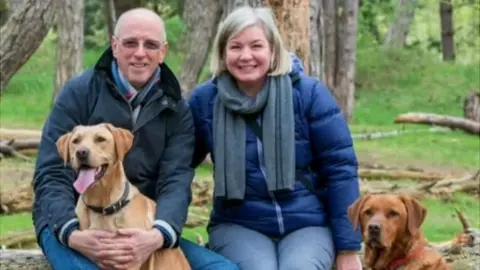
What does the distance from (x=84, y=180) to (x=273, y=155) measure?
1.12 metres

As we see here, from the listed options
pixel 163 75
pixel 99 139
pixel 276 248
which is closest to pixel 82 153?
pixel 99 139

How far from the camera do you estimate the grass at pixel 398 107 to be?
41.0 ft

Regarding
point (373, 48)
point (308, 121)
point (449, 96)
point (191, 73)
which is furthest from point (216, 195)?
point (373, 48)

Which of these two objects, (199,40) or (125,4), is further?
(125,4)

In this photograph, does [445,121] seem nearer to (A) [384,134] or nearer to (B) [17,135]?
(A) [384,134]

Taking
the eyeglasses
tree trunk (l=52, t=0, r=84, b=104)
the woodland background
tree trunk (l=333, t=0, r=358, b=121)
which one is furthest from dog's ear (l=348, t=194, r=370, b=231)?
tree trunk (l=333, t=0, r=358, b=121)

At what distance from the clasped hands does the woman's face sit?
108 centimetres

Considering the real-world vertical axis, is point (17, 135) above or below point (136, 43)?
below

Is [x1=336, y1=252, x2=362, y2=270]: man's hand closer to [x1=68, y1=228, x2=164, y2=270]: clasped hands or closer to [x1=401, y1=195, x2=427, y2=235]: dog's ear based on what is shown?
[x1=401, y1=195, x2=427, y2=235]: dog's ear

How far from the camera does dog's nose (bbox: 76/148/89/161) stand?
16.7 feet

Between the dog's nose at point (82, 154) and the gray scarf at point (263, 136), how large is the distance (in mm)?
967

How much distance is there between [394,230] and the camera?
5707 mm

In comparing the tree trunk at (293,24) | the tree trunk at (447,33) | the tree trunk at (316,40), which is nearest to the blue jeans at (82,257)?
the tree trunk at (293,24)

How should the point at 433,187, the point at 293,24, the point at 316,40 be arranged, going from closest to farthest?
the point at 293,24 → the point at 316,40 → the point at 433,187
